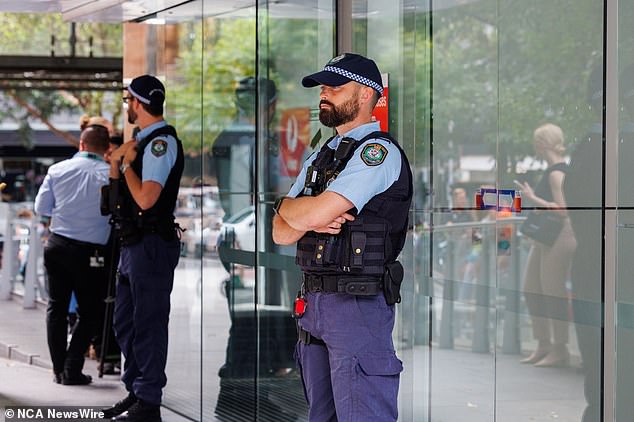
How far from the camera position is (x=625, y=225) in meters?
3.72

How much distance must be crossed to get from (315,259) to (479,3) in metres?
1.57

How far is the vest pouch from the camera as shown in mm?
3756

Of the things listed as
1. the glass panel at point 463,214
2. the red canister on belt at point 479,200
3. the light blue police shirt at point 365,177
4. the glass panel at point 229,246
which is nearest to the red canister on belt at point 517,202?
the glass panel at point 463,214

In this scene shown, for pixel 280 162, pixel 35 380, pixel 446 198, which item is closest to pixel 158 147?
pixel 280 162

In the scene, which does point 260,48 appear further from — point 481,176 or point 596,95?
point 596,95

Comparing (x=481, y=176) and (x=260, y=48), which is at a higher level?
(x=260, y=48)

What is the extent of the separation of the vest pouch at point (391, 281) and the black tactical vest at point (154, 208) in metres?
2.47

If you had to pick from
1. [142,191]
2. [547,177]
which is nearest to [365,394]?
[547,177]

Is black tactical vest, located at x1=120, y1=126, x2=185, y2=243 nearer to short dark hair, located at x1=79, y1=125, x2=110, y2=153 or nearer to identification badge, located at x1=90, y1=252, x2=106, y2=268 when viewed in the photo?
identification badge, located at x1=90, y1=252, x2=106, y2=268

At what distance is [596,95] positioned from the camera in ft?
12.7

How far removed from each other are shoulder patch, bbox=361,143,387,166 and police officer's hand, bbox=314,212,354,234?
20 cm

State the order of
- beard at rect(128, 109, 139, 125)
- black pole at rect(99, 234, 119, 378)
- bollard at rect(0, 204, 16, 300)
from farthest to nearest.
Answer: bollard at rect(0, 204, 16, 300) → black pole at rect(99, 234, 119, 378) → beard at rect(128, 109, 139, 125)

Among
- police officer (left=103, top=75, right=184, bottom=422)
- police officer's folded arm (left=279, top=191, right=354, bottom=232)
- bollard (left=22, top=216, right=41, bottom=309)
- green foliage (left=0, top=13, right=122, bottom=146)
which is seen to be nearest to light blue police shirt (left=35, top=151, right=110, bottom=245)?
police officer (left=103, top=75, right=184, bottom=422)

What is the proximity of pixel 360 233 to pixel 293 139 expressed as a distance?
265 cm
